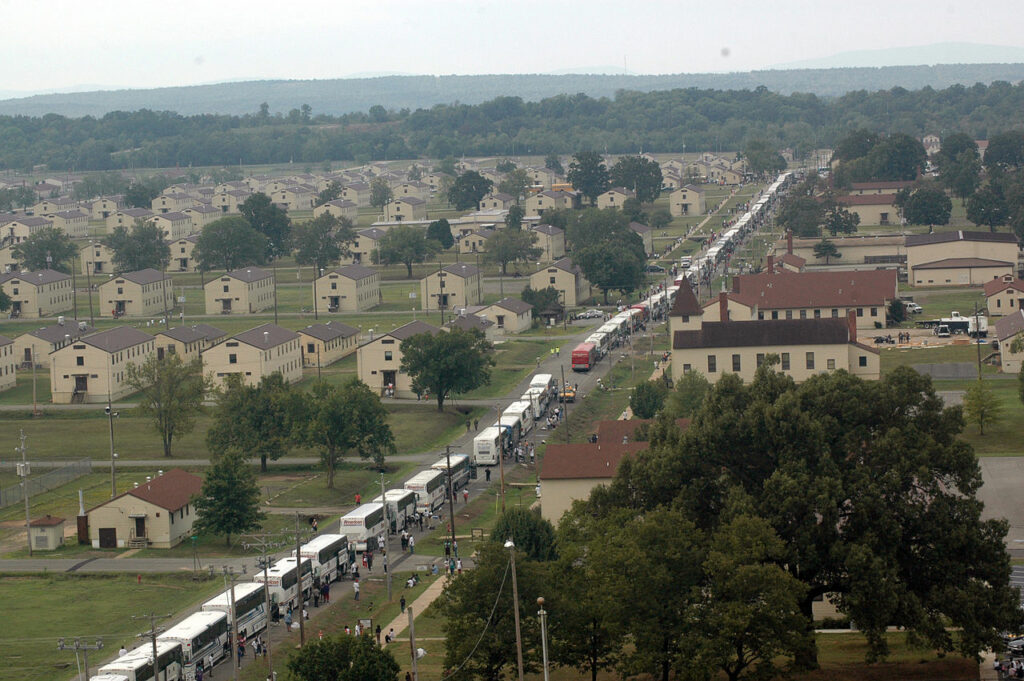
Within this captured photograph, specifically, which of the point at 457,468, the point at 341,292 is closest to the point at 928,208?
the point at 341,292

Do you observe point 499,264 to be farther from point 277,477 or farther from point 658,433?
point 658,433

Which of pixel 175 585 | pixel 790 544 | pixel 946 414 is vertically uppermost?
pixel 946 414

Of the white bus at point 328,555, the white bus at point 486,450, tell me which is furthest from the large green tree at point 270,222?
the white bus at point 328,555

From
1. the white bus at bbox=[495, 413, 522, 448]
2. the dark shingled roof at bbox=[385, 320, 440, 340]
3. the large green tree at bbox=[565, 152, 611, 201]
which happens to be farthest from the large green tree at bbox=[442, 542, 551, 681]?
the large green tree at bbox=[565, 152, 611, 201]

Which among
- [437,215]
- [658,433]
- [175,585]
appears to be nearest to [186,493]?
[175,585]

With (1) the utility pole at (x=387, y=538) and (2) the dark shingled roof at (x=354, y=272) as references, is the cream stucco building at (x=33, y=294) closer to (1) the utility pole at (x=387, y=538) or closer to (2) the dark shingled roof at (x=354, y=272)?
(2) the dark shingled roof at (x=354, y=272)

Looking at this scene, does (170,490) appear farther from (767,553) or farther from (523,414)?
(767,553)
